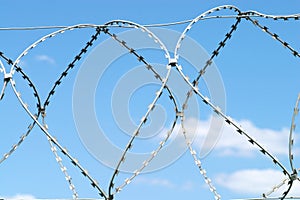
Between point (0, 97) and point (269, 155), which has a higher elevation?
point (0, 97)

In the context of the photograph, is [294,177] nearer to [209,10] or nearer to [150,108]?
[150,108]

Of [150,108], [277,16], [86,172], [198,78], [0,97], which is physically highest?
[277,16]

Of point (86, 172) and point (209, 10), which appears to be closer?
point (86, 172)

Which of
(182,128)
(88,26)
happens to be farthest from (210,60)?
(88,26)

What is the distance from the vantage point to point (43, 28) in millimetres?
9719

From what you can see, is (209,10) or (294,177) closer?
(294,177)

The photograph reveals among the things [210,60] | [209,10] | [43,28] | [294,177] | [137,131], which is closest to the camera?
[137,131]

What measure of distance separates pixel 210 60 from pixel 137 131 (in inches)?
91.4

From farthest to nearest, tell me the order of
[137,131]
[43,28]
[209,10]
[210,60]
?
[43,28] → [210,60] → [209,10] → [137,131]

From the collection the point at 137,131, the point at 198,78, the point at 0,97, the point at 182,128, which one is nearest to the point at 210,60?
the point at 198,78

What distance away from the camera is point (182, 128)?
8422mm

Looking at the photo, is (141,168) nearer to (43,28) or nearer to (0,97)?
(0,97)

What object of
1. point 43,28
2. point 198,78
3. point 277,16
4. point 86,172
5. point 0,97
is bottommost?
point 86,172

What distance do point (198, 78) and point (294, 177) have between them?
2084 millimetres
